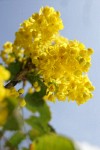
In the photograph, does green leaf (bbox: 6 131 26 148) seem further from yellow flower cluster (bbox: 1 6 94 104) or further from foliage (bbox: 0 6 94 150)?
yellow flower cluster (bbox: 1 6 94 104)

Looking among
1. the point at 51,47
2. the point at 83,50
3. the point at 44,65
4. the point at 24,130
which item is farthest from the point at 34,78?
the point at 24,130

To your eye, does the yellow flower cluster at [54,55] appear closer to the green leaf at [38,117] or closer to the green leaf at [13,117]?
the green leaf at [38,117]

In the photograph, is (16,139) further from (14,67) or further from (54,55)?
(54,55)

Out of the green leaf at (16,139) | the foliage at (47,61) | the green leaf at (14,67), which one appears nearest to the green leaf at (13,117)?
the green leaf at (16,139)

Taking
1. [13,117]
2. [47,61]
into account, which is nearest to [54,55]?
[47,61]

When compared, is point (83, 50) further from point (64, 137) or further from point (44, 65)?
point (64, 137)
